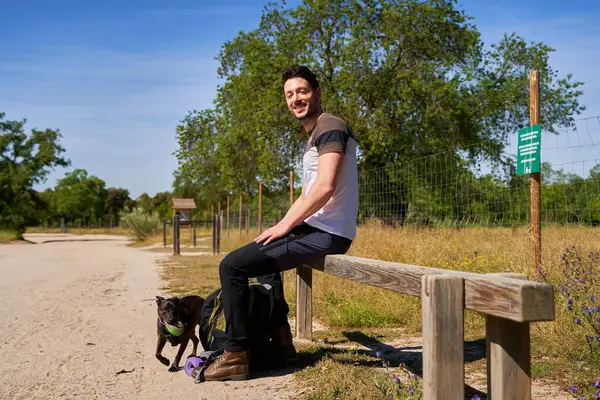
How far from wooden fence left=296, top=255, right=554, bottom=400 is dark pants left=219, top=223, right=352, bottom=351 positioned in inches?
47.1

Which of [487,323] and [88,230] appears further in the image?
[88,230]

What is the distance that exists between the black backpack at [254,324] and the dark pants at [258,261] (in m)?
0.16

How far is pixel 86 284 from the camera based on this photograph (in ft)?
38.1

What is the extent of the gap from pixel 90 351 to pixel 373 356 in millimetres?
2449

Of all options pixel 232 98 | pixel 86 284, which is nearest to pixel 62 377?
pixel 86 284

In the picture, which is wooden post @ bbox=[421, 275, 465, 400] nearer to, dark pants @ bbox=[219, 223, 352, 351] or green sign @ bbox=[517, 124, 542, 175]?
dark pants @ bbox=[219, 223, 352, 351]

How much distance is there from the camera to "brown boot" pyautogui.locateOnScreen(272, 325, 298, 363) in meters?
4.75

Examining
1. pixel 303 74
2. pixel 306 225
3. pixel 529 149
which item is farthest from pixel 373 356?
pixel 529 149

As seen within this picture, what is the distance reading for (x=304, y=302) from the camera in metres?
5.50

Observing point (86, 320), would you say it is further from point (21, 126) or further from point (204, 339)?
point (21, 126)

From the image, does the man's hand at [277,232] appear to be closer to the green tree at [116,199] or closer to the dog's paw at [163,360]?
the dog's paw at [163,360]

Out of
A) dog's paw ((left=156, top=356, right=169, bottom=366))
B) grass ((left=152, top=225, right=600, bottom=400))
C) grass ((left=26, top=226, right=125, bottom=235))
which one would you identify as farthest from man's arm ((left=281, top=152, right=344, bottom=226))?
grass ((left=26, top=226, right=125, bottom=235))

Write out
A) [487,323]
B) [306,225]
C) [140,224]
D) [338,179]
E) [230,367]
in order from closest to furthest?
[487,323], [338,179], [306,225], [230,367], [140,224]

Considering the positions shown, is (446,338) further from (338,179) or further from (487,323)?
(338,179)
